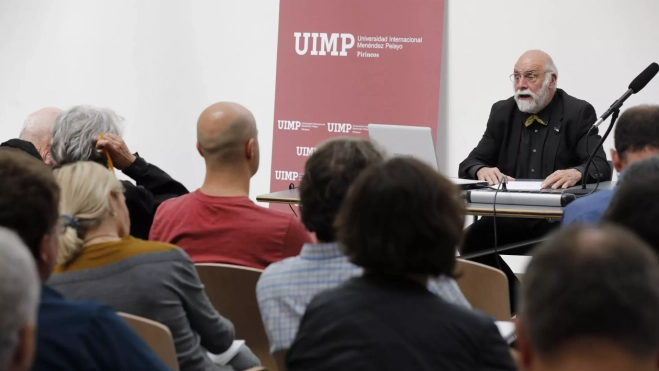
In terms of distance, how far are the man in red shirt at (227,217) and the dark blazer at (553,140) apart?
184cm

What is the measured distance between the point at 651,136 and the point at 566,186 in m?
0.98

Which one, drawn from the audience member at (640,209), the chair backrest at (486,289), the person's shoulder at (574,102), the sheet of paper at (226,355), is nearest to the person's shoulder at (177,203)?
the sheet of paper at (226,355)

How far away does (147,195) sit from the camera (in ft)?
11.0

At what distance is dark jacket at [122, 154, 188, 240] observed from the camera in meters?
3.27

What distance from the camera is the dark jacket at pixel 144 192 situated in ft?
10.7

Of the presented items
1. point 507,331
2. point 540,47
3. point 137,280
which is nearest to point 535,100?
point 540,47

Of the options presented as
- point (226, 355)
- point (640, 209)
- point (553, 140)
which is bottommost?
point (226, 355)

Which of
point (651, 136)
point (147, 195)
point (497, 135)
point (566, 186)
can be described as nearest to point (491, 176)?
point (566, 186)

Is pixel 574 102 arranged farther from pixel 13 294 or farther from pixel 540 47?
pixel 13 294

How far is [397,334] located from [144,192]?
6.75 ft

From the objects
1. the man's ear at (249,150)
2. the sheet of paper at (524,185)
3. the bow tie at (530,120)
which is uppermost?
the bow tie at (530,120)

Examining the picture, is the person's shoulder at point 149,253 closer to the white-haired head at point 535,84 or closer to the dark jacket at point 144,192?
the dark jacket at point 144,192

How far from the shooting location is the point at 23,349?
1.09 m

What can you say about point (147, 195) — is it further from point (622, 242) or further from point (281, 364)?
point (622, 242)
